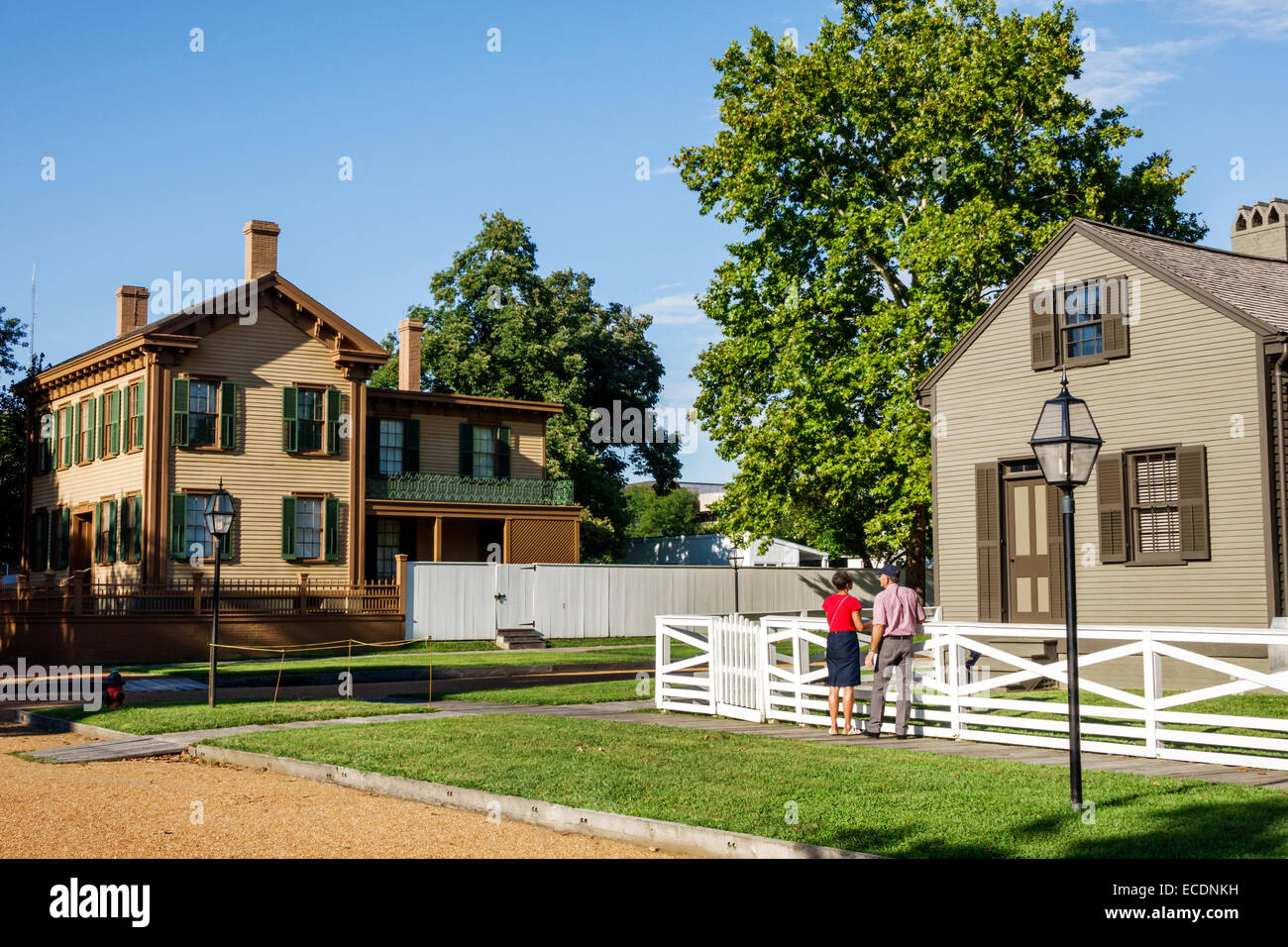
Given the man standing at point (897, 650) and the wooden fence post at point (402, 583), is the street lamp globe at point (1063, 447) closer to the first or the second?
the man standing at point (897, 650)

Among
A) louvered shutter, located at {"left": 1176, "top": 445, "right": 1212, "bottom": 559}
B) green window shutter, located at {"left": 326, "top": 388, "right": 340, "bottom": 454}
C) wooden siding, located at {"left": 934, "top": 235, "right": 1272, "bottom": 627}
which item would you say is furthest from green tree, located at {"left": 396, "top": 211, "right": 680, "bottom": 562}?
louvered shutter, located at {"left": 1176, "top": 445, "right": 1212, "bottom": 559}

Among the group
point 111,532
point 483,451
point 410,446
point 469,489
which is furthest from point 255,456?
→ point 483,451

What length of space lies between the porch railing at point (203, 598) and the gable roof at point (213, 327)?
21.3 feet

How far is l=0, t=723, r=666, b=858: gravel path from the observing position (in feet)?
27.6

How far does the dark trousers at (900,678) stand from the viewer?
13445 millimetres

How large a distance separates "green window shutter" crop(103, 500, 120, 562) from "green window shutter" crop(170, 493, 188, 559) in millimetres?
2326

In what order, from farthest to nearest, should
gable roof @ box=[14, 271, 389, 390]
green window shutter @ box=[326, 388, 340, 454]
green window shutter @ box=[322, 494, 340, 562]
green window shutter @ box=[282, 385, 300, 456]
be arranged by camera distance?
green window shutter @ box=[326, 388, 340, 454] < green window shutter @ box=[322, 494, 340, 562] < green window shutter @ box=[282, 385, 300, 456] < gable roof @ box=[14, 271, 389, 390]

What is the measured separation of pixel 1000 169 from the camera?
3103 cm

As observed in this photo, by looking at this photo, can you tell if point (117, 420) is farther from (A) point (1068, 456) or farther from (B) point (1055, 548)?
(A) point (1068, 456)

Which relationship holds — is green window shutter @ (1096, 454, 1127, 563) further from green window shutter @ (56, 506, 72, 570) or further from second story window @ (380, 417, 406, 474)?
green window shutter @ (56, 506, 72, 570)

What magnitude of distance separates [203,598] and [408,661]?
6.71 meters

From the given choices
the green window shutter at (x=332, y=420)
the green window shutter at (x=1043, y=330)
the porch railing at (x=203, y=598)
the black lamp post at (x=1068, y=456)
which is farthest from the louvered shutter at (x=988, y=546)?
the green window shutter at (x=332, y=420)
